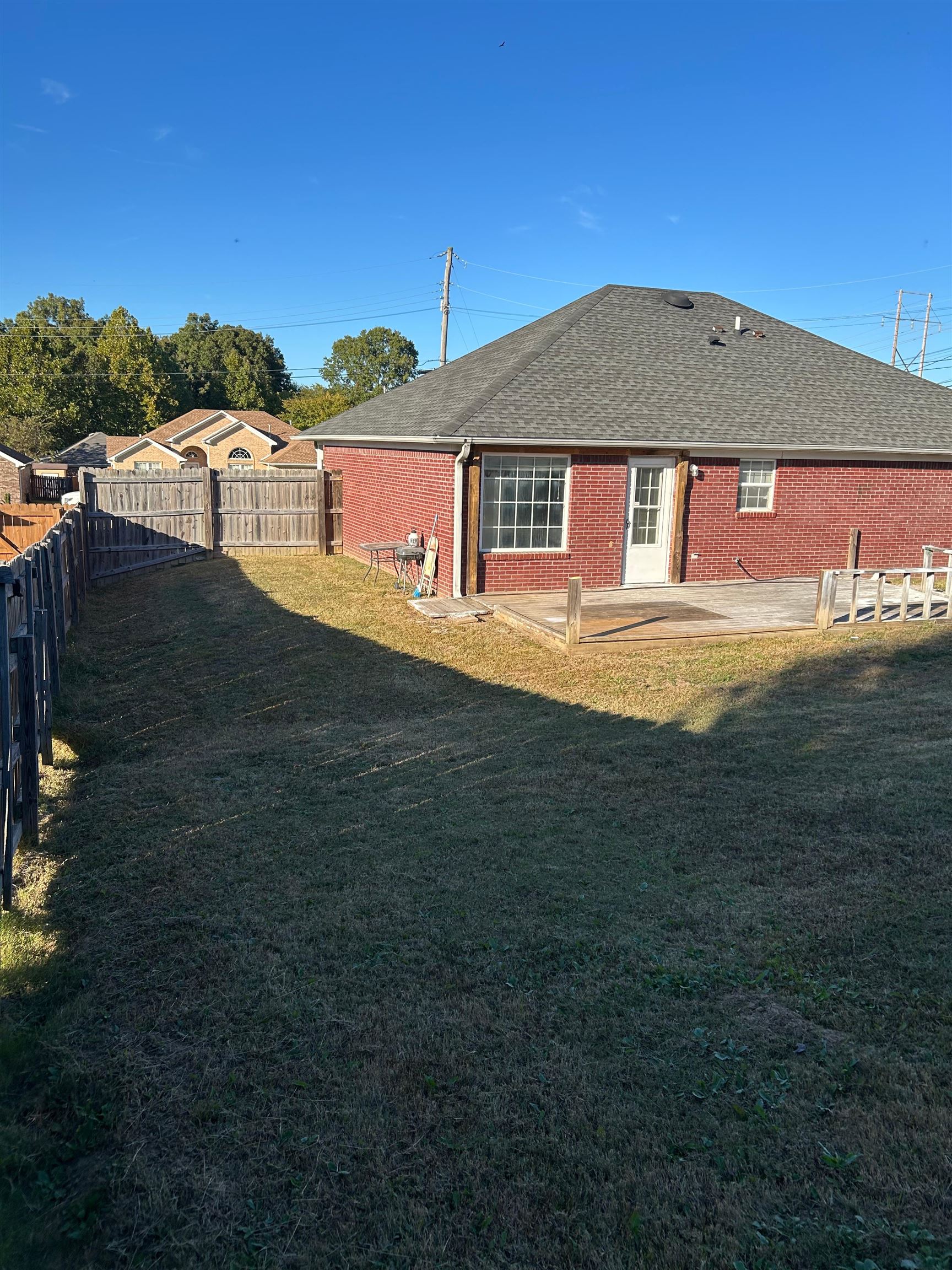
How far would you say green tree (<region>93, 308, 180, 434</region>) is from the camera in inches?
2692

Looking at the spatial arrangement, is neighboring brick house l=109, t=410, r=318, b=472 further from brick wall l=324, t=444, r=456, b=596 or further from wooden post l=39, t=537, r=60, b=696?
wooden post l=39, t=537, r=60, b=696

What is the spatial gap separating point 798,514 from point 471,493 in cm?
687

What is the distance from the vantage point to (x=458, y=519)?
14.8 metres

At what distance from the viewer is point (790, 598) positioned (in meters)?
15.7

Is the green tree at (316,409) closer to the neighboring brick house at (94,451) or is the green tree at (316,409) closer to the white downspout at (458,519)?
the neighboring brick house at (94,451)

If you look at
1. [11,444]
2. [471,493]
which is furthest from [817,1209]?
[11,444]

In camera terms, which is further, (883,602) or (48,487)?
(48,487)

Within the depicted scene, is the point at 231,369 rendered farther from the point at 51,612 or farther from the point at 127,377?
the point at 51,612

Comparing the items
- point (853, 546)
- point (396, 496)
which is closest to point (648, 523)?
point (853, 546)

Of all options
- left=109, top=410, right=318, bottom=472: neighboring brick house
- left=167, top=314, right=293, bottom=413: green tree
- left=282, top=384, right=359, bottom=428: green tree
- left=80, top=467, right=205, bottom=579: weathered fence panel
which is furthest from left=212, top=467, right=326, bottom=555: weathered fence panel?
left=167, top=314, right=293, bottom=413: green tree

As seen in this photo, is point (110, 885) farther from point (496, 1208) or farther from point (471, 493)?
point (471, 493)

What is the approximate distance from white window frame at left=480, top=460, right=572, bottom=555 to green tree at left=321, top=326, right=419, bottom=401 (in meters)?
78.3

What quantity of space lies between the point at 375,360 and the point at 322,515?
241ft

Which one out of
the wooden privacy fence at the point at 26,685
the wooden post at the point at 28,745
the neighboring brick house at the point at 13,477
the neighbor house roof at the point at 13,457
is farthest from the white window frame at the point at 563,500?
the neighbor house roof at the point at 13,457
